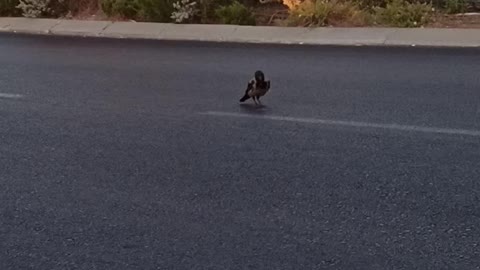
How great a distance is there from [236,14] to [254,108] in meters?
6.36

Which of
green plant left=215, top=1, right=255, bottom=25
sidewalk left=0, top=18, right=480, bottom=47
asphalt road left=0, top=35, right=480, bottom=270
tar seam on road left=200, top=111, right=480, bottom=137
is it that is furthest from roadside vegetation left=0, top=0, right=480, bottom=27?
tar seam on road left=200, top=111, right=480, bottom=137

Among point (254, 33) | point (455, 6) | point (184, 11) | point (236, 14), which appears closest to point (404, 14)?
point (455, 6)

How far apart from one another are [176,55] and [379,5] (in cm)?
407

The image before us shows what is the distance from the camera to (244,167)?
7.50 meters

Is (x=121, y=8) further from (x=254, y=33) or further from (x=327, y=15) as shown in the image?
(x=327, y=15)

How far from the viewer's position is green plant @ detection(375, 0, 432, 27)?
1481cm

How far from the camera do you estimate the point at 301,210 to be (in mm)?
6406

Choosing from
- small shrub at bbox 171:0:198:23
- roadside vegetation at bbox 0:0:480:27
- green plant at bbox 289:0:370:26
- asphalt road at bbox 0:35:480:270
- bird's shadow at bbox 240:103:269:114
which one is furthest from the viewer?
small shrub at bbox 171:0:198:23

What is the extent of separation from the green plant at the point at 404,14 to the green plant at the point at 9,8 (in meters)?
7.19

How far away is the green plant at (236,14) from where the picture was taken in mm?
15867

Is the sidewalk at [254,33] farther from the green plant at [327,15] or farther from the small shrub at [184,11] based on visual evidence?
the green plant at [327,15]

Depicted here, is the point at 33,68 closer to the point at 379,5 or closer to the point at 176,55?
the point at 176,55

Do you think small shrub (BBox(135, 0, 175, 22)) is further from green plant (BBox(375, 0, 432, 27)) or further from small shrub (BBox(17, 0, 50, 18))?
green plant (BBox(375, 0, 432, 27))

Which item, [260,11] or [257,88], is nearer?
[257,88]
